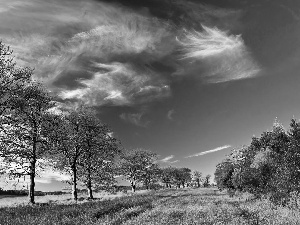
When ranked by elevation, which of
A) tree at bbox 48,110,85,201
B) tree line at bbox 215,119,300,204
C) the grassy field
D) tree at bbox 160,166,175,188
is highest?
tree at bbox 160,166,175,188

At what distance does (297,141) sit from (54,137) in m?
23.6

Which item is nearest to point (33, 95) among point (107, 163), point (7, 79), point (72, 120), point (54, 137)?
point (7, 79)

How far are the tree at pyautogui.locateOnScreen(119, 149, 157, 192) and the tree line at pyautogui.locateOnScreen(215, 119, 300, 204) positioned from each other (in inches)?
2032

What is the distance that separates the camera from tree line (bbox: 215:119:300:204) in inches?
823

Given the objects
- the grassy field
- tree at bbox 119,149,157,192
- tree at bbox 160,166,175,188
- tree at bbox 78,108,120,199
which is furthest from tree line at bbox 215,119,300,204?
tree at bbox 160,166,175,188

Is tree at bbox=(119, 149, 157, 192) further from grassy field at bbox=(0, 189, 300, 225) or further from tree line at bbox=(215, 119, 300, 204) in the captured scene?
grassy field at bbox=(0, 189, 300, 225)

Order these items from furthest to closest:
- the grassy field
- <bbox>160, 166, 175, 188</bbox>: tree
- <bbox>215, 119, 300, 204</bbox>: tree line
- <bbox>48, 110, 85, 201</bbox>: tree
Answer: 1. <bbox>160, 166, 175, 188</bbox>: tree
2. <bbox>48, 110, 85, 201</bbox>: tree
3. <bbox>215, 119, 300, 204</bbox>: tree line
4. the grassy field

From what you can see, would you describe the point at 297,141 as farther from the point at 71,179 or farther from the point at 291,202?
the point at 71,179

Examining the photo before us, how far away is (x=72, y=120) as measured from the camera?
137ft

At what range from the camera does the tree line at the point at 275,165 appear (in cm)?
2090

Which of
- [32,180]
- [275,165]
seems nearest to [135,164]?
[32,180]

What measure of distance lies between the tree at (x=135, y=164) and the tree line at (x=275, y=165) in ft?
169

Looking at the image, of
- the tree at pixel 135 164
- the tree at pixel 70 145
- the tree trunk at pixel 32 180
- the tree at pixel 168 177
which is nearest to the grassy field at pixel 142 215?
the tree trunk at pixel 32 180

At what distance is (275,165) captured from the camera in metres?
23.9
